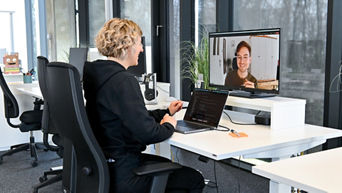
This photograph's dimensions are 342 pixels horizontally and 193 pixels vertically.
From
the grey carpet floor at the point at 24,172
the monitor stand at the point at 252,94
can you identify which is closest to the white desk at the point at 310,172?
the monitor stand at the point at 252,94

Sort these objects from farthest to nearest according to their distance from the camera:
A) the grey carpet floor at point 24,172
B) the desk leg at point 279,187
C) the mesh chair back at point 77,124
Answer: the grey carpet floor at point 24,172
the mesh chair back at point 77,124
the desk leg at point 279,187

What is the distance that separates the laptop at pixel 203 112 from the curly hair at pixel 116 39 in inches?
22.2

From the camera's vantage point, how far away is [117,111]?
5.94ft

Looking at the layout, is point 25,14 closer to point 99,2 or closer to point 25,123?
point 99,2

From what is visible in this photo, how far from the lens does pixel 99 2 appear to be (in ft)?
20.6

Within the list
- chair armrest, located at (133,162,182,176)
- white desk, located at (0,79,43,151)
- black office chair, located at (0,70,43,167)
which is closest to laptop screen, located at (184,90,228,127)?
chair armrest, located at (133,162,182,176)

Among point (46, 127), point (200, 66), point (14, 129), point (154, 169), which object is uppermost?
point (200, 66)

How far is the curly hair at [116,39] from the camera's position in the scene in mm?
1954

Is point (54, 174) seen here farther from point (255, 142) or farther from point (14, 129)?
point (255, 142)

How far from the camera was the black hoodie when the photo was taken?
1.80 meters

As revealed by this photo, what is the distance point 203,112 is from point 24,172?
2196 mm

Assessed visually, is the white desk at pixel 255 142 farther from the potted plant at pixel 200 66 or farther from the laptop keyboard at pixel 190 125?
the potted plant at pixel 200 66

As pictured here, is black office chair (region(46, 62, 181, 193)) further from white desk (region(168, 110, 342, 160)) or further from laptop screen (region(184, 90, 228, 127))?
laptop screen (region(184, 90, 228, 127))

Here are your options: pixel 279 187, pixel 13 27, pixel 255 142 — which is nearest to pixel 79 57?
pixel 255 142
